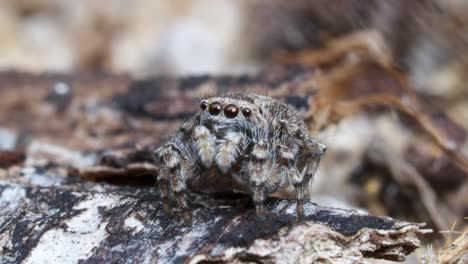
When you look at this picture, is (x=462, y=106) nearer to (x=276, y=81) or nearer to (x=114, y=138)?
(x=276, y=81)

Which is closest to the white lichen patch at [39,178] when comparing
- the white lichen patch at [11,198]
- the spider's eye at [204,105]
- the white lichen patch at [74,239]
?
the white lichen patch at [11,198]

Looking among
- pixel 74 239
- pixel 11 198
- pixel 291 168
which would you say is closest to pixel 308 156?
pixel 291 168

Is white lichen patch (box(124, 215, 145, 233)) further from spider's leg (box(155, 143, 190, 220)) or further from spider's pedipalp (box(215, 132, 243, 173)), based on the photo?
spider's pedipalp (box(215, 132, 243, 173))

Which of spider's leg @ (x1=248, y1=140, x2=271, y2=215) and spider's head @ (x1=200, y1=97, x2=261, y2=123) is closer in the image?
spider's leg @ (x1=248, y1=140, x2=271, y2=215)

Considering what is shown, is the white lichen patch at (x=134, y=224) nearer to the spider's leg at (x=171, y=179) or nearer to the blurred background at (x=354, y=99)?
the spider's leg at (x=171, y=179)

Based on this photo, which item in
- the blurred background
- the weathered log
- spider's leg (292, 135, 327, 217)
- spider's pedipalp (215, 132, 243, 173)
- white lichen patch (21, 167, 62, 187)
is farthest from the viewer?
the blurred background

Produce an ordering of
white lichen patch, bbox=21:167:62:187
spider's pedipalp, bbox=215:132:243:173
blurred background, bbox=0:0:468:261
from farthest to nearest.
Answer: blurred background, bbox=0:0:468:261 < white lichen patch, bbox=21:167:62:187 < spider's pedipalp, bbox=215:132:243:173

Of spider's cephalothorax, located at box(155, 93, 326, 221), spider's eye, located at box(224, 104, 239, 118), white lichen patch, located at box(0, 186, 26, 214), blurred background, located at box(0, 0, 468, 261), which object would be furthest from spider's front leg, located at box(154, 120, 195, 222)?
blurred background, located at box(0, 0, 468, 261)
